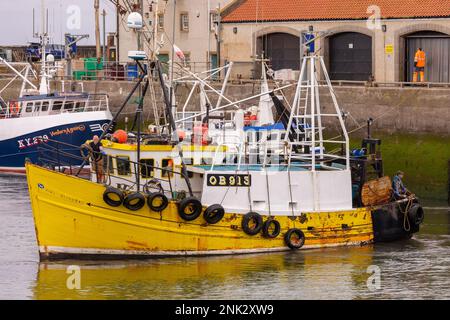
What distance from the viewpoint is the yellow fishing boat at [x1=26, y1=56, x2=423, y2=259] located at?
3061cm

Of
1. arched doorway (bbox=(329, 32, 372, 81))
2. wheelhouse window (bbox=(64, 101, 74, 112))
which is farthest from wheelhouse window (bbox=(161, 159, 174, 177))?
wheelhouse window (bbox=(64, 101, 74, 112))

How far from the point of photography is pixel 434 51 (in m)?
48.4

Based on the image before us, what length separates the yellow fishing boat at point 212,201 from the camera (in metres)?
30.6

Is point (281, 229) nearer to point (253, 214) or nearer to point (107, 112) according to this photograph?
point (253, 214)

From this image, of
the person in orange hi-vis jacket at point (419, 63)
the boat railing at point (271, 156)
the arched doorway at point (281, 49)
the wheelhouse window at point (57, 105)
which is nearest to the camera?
the boat railing at point (271, 156)

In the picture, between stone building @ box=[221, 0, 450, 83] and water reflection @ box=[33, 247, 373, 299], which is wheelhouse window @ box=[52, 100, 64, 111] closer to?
stone building @ box=[221, 0, 450, 83]

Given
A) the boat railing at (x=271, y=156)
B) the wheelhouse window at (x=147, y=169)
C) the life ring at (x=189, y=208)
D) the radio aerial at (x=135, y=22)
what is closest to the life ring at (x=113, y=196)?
the life ring at (x=189, y=208)

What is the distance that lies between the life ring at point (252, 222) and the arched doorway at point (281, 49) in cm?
2070

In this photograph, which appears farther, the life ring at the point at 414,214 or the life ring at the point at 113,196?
the life ring at the point at 414,214

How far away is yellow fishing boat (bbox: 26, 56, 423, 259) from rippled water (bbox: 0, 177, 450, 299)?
0.37m

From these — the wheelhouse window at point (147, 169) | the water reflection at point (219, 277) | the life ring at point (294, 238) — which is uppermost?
the wheelhouse window at point (147, 169)

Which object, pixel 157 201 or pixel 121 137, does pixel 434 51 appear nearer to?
pixel 121 137

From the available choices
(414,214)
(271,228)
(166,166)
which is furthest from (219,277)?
(414,214)

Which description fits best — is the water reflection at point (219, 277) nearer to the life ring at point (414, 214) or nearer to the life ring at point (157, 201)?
the life ring at point (157, 201)
